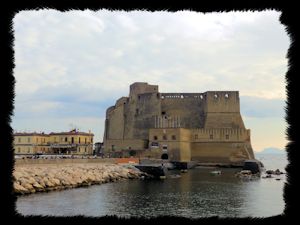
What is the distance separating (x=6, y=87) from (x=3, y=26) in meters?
0.38

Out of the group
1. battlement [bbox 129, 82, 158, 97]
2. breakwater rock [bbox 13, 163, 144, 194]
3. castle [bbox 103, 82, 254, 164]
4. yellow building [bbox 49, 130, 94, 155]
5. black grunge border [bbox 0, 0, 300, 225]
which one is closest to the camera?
black grunge border [bbox 0, 0, 300, 225]

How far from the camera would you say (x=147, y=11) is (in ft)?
7.06

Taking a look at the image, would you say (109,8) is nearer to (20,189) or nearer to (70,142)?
(20,189)

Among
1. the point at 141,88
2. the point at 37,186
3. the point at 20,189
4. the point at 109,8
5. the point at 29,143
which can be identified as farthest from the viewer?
the point at 141,88

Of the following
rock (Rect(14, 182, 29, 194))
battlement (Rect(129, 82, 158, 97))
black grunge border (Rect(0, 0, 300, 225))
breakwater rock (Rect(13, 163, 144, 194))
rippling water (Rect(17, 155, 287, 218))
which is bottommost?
rippling water (Rect(17, 155, 287, 218))

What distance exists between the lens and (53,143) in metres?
50.0

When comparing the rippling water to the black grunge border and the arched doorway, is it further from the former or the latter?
the arched doorway

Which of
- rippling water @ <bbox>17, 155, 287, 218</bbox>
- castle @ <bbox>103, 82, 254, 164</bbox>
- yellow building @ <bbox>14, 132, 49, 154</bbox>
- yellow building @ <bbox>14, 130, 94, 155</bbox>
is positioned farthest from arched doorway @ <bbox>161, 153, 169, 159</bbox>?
rippling water @ <bbox>17, 155, 287, 218</bbox>

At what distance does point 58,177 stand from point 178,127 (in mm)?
26456

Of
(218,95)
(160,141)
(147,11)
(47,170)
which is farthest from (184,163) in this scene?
(147,11)

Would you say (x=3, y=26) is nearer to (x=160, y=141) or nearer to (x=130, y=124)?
(x=160, y=141)

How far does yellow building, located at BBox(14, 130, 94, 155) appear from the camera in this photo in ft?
161

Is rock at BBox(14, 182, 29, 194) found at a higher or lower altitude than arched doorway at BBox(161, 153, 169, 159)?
lower

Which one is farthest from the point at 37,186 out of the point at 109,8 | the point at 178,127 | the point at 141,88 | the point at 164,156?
the point at 141,88
